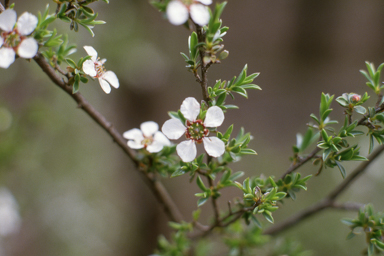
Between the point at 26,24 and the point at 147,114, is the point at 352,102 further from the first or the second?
the point at 147,114

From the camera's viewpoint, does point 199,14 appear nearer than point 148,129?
Yes

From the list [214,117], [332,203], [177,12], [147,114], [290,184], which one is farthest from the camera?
[147,114]

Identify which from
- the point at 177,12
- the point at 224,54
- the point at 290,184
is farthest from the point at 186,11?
the point at 290,184

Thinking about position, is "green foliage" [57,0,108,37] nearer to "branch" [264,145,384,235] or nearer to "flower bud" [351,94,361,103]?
"flower bud" [351,94,361,103]

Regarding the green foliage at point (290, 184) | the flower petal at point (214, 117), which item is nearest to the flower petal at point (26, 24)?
the flower petal at point (214, 117)

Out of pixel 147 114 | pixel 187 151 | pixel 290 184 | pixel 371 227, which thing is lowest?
pixel 147 114

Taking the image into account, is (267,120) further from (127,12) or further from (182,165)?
(182,165)

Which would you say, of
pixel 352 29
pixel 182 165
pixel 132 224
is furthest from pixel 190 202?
pixel 352 29

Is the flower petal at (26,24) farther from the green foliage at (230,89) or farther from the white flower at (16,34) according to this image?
the green foliage at (230,89)
